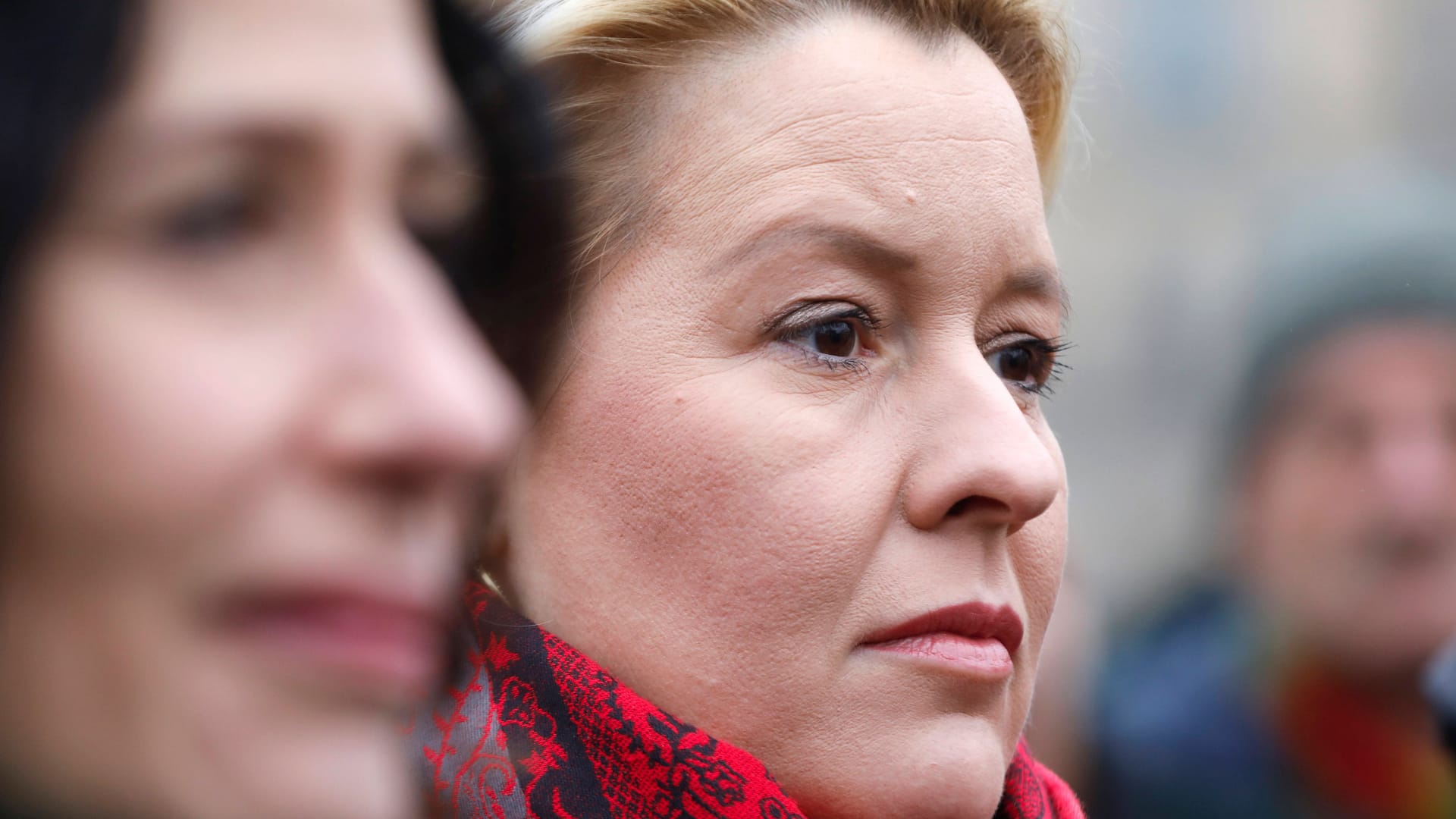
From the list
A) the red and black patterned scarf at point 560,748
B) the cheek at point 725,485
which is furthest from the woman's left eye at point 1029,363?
the red and black patterned scarf at point 560,748

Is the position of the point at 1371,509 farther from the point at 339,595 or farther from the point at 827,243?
the point at 339,595

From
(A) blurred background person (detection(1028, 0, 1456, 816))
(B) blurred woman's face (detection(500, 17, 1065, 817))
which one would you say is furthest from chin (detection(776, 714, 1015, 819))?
(A) blurred background person (detection(1028, 0, 1456, 816))

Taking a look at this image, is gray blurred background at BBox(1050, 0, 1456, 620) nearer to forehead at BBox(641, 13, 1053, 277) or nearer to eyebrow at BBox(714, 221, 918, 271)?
forehead at BBox(641, 13, 1053, 277)

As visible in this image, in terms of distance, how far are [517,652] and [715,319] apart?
485mm

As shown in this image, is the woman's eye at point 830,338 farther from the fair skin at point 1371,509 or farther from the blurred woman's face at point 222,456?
the fair skin at point 1371,509

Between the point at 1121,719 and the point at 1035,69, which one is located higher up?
the point at 1035,69

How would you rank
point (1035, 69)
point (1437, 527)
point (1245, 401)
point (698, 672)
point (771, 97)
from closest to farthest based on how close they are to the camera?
point (698, 672), point (771, 97), point (1035, 69), point (1437, 527), point (1245, 401)

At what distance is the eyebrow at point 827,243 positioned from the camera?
1.92 metres

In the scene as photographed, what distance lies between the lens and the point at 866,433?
1905 mm

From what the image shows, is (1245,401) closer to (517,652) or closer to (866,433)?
(866,433)

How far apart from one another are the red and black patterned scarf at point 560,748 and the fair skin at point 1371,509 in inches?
87.7

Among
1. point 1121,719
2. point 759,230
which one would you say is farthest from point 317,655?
point 1121,719

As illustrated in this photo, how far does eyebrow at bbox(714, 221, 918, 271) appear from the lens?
1.92 m

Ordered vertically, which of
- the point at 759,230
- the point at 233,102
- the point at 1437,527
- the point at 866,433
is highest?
the point at 233,102
